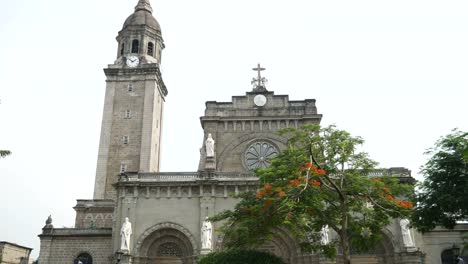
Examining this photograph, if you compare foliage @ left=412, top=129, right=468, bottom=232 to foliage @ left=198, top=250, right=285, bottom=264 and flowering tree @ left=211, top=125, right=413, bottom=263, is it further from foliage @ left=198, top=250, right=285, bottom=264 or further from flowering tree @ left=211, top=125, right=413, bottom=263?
foliage @ left=198, top=250, right=285, bottom=264

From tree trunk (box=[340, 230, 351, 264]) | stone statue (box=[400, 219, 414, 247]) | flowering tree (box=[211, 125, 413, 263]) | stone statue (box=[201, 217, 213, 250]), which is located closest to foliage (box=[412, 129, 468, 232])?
flowering tree (box=[211, 125, 413, 263])

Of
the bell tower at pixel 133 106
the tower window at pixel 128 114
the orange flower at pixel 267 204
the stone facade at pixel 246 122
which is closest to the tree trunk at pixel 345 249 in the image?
the orange flower at pixel 267 204

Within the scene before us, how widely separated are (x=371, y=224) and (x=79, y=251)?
23055 mm

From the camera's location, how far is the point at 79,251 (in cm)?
3328

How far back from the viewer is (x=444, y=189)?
17750mm

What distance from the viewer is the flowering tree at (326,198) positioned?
17.4 m

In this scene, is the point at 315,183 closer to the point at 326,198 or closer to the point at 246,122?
the point at 326,198

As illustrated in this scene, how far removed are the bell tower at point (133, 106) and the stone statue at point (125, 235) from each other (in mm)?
10637

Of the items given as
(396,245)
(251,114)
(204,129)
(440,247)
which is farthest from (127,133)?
(440,247)

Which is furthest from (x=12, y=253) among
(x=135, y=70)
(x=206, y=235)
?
(x=206, y=235)

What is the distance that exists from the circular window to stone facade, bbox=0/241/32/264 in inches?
892

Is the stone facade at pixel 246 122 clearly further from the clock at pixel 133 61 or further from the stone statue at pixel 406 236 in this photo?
the clock at pixel 133 61

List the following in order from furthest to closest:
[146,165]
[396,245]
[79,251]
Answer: [146,165], [79,251], [396,245]

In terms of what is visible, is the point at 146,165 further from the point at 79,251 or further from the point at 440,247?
the point at 440,247
